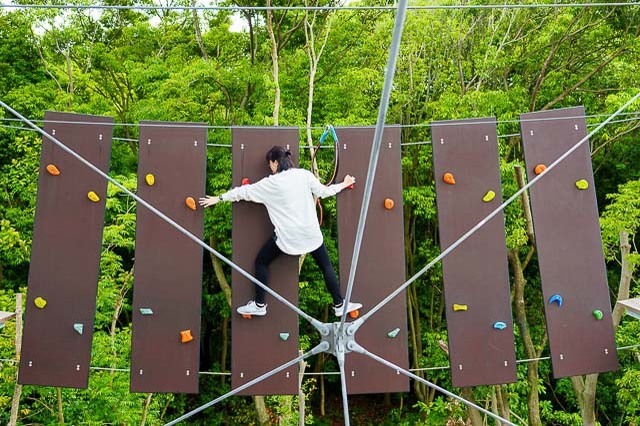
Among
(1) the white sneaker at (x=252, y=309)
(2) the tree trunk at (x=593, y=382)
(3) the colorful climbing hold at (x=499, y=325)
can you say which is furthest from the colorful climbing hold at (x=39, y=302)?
(2) the tree trunk at (x=593, y=382)

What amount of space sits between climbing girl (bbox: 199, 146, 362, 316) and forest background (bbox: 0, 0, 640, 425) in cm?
312

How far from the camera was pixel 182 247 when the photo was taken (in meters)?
3.43

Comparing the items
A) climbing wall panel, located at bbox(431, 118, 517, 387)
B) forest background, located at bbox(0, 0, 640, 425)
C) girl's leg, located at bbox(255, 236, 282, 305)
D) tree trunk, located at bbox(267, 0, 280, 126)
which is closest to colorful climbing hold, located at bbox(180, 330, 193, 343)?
girl's leg, located at bbox(255, 236, 282, 305)

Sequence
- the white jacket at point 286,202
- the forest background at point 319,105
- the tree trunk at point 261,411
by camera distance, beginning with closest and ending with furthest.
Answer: the white jacket at point 286,202
the forest background at point 319,105
the tree trunk at point 261,411

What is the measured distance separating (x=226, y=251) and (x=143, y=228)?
16.4ft

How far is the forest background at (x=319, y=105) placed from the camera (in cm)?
669

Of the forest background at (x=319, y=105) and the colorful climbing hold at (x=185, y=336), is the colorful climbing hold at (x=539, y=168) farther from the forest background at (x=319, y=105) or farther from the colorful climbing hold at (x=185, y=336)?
the forest background at (x=319, y=105)

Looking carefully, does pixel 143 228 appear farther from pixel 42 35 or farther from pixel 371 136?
pixel 42 35

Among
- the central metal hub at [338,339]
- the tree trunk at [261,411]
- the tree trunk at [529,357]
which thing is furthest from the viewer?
the tree trunk at [261,411]

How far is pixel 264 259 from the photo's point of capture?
131 inches

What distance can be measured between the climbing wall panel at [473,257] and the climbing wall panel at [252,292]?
2.84 feet

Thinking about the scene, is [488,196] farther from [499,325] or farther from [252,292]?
[252,292]

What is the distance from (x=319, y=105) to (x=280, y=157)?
5524 mm

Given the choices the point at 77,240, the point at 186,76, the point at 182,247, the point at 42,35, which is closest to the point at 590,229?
the point at 182,247
